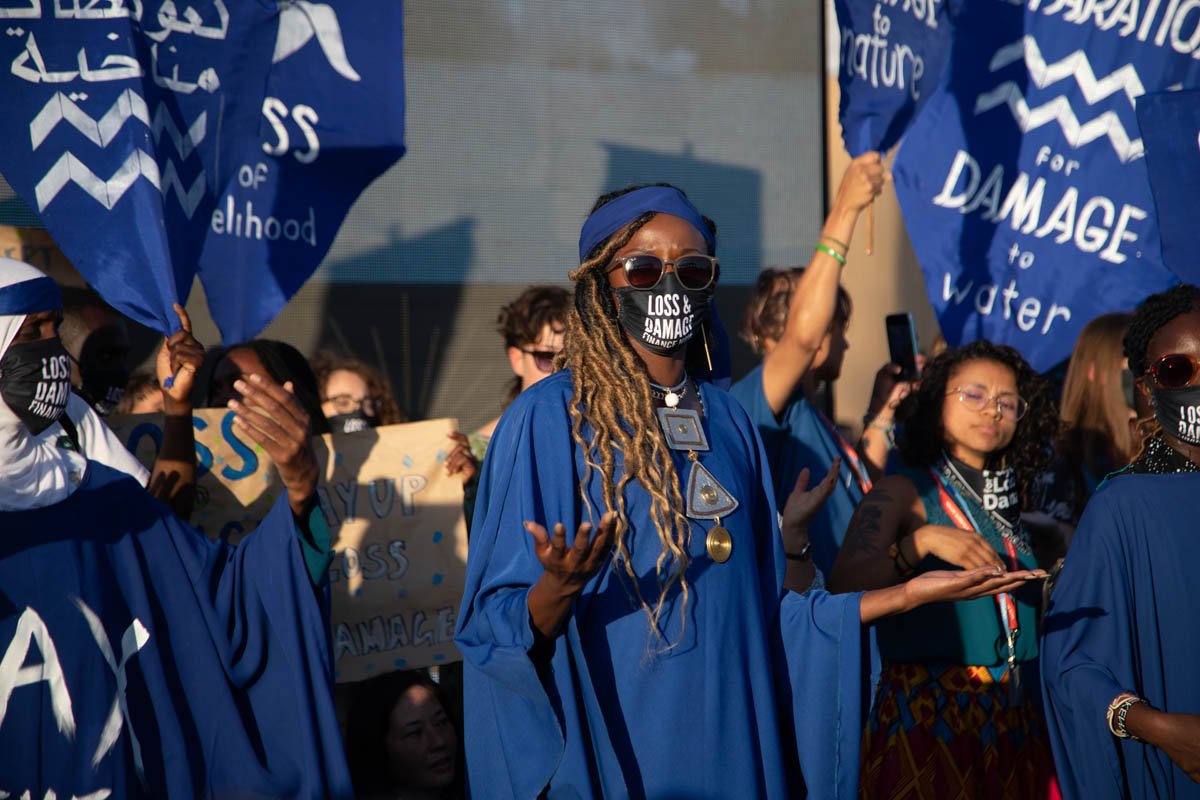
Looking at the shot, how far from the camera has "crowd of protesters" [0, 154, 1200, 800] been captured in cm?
272

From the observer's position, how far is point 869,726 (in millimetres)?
3904

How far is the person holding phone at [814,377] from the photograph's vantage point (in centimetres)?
412

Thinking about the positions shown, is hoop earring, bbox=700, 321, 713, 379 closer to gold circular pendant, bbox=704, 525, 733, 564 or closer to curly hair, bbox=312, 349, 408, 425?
gold circular pendant, bbox=704, 525, 733, 564

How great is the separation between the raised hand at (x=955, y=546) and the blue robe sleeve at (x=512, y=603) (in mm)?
1357

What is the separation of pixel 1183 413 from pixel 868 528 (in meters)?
0.91

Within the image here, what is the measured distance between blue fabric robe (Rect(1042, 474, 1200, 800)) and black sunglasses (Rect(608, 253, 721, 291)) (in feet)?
4.17

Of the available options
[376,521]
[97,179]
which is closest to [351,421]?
[376,521]

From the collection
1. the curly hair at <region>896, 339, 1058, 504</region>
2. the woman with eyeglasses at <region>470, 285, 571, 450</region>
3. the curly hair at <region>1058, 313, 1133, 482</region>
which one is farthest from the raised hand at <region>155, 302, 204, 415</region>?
the curly hair at <region>1058, 313, 1133, 482</region>

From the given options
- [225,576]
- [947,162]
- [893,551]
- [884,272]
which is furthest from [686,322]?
[884,272]

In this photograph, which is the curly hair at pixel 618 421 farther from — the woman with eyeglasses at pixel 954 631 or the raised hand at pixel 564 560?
the woman with eyeglasses at pixel 954 631

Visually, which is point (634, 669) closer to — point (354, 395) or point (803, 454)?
point (803, 454)

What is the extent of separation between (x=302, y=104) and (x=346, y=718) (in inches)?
84.5

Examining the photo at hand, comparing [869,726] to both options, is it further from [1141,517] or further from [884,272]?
[884,272]

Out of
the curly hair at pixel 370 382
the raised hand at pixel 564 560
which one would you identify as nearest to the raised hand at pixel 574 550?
the raised hand at pixel 564 560
